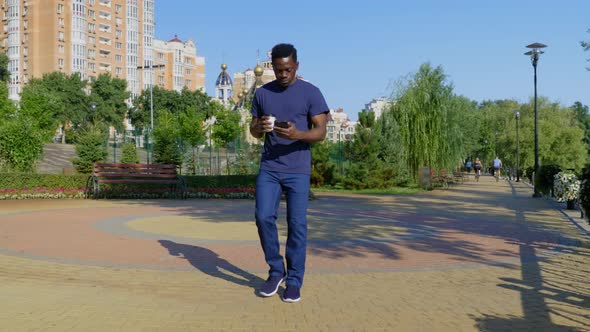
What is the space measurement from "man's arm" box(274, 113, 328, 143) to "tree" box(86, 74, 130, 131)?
7289cm

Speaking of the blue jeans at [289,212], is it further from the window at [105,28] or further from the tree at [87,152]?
the window at [105,28]

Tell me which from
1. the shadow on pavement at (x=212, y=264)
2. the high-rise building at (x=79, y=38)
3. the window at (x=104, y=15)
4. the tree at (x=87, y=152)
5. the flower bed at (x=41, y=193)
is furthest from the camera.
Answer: the window at (x=104, y=15)

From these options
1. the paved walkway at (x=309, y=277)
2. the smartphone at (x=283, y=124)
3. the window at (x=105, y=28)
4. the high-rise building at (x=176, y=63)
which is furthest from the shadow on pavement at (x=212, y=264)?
the high-rise building at (x=176, y=63)

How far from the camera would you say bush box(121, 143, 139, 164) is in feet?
82.6

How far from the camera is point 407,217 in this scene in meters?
12.0

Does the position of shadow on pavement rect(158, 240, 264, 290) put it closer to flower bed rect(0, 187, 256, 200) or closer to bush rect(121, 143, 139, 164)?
flower bed rect(0, 187, 256, 200)

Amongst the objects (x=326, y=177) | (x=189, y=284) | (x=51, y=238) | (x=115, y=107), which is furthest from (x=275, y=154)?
(x=115, y=107)

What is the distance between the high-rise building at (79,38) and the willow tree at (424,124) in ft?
202

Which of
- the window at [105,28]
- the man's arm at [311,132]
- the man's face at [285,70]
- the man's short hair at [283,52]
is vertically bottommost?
the man's arm at [311,132]

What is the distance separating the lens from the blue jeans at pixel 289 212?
4.72 meters

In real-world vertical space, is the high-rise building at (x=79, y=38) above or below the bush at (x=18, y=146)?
above

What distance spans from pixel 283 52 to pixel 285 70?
15 cm

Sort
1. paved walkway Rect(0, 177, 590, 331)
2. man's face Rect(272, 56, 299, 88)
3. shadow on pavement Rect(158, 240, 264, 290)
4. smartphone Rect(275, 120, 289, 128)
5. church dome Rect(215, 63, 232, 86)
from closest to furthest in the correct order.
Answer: paved walkway Rect(0, 177, 590, 331) < smartphone Rect(275, 120, 289, 128) < man's face Rect(272, 56, 299, 88) < shadow on pavement Rect(158, 240, 264, 290) < church dome Rect(215, 63, 232, 86)

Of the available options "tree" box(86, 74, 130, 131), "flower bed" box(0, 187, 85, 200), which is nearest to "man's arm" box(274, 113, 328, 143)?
"flower bed" box(0, 187, 85, 200)
